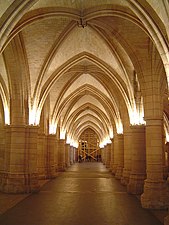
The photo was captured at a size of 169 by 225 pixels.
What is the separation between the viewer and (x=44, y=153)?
19156 mm

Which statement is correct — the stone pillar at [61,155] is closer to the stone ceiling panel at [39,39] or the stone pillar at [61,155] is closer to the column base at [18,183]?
the column base at [18,183]

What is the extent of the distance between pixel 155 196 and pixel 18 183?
20.2 feet

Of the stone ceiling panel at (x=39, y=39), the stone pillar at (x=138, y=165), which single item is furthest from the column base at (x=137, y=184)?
the stone ceiling panel at (x=39, y=39)

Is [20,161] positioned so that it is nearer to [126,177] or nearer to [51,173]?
[126,177]

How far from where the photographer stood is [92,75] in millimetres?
19438

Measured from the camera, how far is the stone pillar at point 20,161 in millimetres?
13133

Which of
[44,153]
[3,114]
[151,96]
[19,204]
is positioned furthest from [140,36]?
[44,153]

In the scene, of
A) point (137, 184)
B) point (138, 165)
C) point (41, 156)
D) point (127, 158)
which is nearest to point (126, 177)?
point (127, 158)

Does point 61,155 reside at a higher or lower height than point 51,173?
higher

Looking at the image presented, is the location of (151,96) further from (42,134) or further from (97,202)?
(42,134)

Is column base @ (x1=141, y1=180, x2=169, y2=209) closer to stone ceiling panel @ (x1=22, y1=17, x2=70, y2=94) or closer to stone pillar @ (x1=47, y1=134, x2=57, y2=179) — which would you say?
stone ceiling panel @ (x1=22, y1=17, x2=70, y2=94)

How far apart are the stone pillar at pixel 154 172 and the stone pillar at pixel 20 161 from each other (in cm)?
561

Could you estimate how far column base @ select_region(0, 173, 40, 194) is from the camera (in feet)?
42.7

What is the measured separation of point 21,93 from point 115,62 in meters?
4.98
